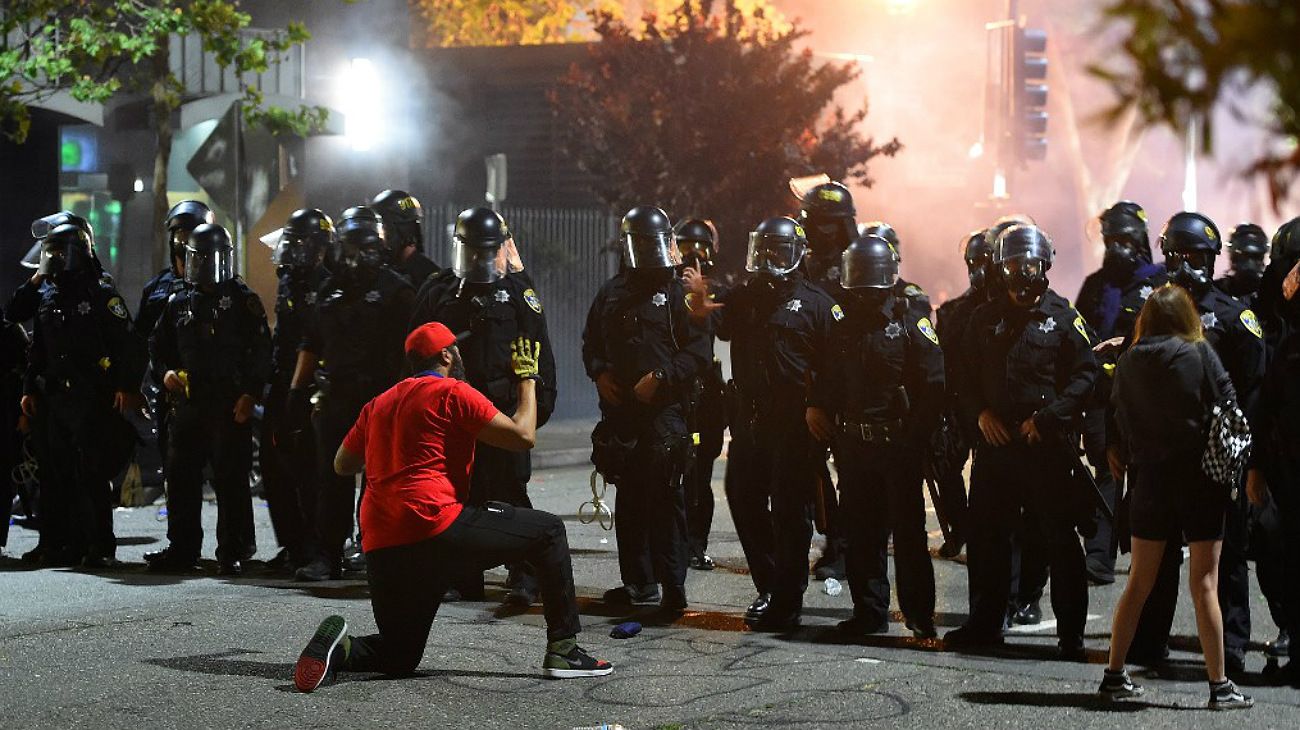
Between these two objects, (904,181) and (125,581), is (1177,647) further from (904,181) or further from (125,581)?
(904,181)

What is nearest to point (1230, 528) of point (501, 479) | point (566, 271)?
point (501, 479)

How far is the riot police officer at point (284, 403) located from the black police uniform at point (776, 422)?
8.95ft

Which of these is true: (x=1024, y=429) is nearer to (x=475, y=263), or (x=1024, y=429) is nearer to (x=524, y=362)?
(x=524, y=362)

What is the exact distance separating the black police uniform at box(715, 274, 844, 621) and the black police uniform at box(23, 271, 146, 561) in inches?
152

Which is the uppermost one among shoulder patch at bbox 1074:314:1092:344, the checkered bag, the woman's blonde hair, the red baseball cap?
the woman's blonde hair

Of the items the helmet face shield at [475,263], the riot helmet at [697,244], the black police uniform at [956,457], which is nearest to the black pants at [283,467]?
the helmet face shield at [475,263]

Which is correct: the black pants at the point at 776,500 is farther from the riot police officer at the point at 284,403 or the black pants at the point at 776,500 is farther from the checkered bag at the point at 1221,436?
the riot police officer at the point at 284,403

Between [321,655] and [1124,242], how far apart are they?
18.1 feet

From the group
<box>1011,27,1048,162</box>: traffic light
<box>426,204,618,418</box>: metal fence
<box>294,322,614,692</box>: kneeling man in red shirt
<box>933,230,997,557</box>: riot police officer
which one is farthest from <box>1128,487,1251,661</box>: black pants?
<box>1011,27,1048,162</box>: traffic light

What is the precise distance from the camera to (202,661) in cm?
752

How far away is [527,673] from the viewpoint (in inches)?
290

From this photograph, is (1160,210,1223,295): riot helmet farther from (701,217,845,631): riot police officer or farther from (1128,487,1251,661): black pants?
(701,217,845,631): riot police officer

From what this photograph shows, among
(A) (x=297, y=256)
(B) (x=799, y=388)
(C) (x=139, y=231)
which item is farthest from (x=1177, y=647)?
(C) (x=139, y=231)

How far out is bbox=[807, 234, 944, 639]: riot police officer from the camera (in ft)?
27.5
